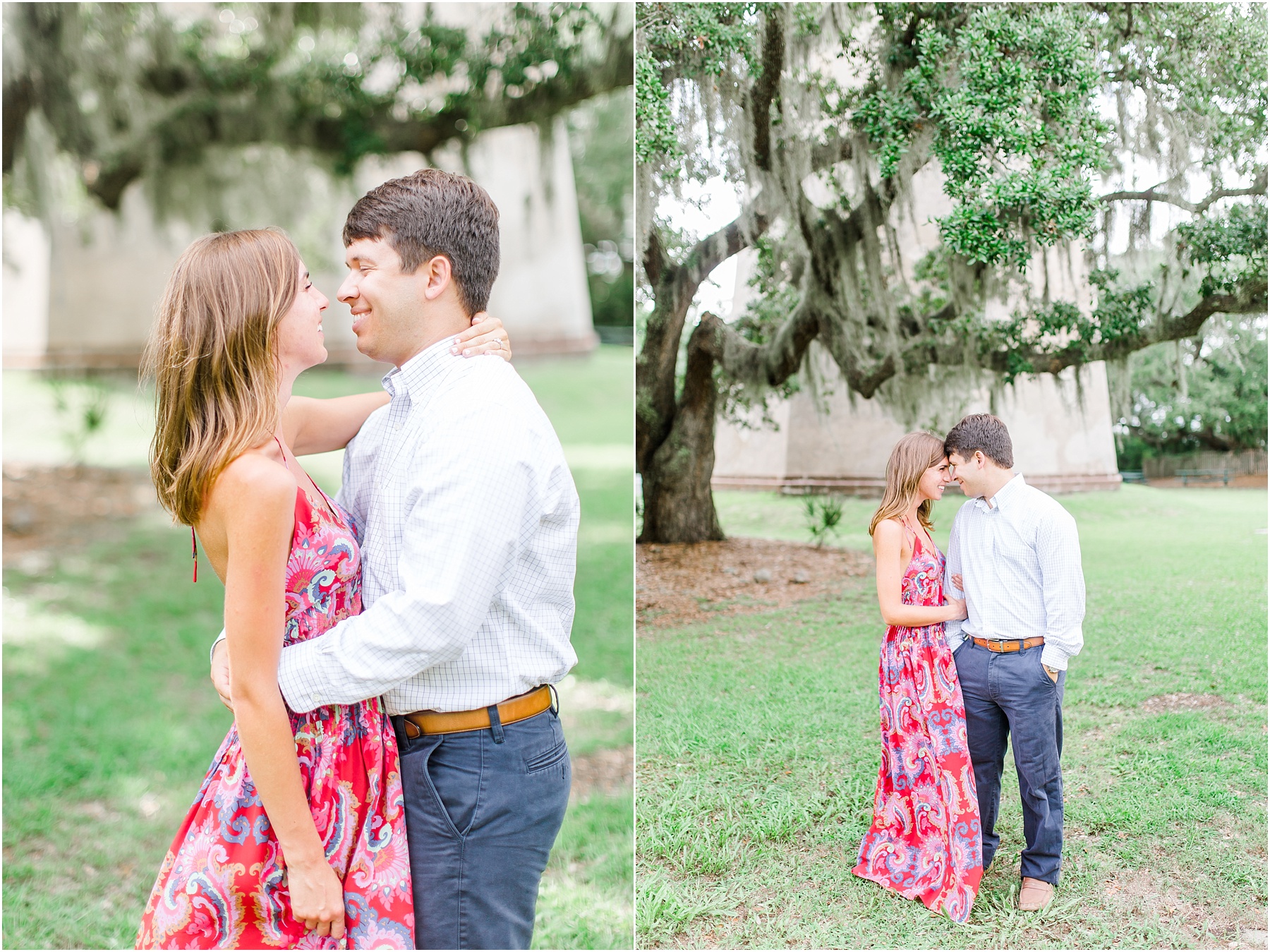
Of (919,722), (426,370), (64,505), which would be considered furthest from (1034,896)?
(64,505)

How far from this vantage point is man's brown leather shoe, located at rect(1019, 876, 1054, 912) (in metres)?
2.66

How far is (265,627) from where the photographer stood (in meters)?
1.50

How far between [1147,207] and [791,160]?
1122 mm

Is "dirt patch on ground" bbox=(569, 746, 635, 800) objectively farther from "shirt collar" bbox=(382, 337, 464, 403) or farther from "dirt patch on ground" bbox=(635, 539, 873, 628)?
"shirt collar" bbox=(382, 337, 464, 403)

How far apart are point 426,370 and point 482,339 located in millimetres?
115

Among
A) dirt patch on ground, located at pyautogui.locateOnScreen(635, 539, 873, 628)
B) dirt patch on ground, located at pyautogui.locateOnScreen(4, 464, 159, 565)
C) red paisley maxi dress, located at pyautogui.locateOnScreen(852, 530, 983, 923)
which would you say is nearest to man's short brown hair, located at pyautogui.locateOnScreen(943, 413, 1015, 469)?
red paisley maxi dress, located at pyautogui.locateOnScreen(852, 530, 983, 923)

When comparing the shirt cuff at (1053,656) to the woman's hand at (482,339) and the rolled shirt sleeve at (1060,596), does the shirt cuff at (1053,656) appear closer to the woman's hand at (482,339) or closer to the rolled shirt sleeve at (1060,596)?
the rolled shirt sleeve at (1060,596)

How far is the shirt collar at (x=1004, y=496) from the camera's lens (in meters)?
2.66

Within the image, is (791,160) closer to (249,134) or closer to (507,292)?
(249,134)

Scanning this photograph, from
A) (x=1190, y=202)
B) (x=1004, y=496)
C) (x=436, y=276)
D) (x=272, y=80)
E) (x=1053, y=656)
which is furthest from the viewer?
(x=272, y=80)

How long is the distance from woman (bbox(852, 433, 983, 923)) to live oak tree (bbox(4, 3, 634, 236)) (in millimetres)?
3750

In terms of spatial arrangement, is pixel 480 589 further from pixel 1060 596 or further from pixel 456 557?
pixel 1060 596

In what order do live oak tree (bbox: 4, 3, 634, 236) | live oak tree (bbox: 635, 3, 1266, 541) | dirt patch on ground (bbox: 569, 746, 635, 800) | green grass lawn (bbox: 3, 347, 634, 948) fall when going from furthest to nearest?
live oak tree (bbox: 4, 3, 634, 236), dirt patch on ground (bbox: 569, 746, 635, 800), green grass lawn (bbox: 3, 347, 634, 948), live oak tree (bbox: 635, 3, 1266, 541)

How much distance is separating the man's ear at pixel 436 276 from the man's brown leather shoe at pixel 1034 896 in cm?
229
